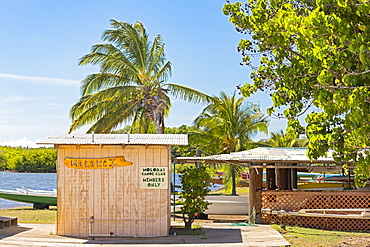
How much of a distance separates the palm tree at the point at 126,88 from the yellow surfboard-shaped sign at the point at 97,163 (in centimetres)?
956

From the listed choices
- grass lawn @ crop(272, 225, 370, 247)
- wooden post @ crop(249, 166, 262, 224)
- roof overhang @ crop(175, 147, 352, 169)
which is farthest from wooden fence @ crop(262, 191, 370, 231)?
grass lawn @ crop(272, 225, 370, 247)

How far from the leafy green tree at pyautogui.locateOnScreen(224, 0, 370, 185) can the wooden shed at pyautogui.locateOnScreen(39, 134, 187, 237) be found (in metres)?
3.79

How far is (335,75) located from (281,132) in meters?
40.5

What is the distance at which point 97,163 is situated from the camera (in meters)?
11.8

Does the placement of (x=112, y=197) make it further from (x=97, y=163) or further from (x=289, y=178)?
(x=289, y=178)

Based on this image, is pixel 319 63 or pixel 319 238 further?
pixel 319 238

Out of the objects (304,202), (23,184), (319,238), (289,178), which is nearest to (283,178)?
(289,178)

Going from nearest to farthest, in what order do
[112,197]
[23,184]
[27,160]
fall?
[112,197], [23,184], [27,160]

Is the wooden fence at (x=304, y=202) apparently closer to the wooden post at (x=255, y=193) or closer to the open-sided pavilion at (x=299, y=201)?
the open-sided pavilion at (x=299, y=201)

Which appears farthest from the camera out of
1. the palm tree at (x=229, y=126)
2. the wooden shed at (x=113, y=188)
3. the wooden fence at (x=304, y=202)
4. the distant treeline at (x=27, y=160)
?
the distant treeline at (x=27, y=160)

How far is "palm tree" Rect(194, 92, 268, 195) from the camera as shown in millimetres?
25609

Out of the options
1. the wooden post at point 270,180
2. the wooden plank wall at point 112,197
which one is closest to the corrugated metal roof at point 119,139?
the wooden plank wall at point 112,197

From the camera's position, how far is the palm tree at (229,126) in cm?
2561

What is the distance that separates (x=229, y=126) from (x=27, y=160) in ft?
274
